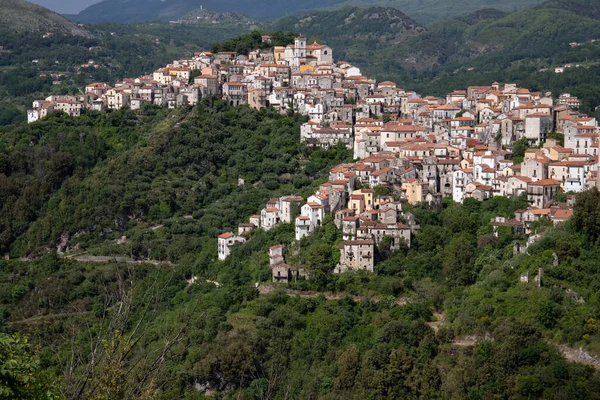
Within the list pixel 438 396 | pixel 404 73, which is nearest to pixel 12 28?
pixel 404 73

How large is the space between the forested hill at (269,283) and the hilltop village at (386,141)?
72 cm

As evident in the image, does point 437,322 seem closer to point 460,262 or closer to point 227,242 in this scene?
point 460,262

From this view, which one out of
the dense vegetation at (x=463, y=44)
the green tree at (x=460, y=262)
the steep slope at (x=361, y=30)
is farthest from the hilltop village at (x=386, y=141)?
the steep slope at (x=361, y=30)

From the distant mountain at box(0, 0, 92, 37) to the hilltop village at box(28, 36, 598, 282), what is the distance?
60029 millimetres

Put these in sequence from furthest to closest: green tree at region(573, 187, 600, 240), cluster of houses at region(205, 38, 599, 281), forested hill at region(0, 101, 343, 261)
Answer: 1. forested hill at region(0, 101, 343, 261)
2. cluster of houses at region(205, 38, 599, 281)
3. green tree at region(573, 187, 600, 240)

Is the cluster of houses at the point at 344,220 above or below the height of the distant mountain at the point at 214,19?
below

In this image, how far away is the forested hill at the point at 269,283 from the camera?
29.1m

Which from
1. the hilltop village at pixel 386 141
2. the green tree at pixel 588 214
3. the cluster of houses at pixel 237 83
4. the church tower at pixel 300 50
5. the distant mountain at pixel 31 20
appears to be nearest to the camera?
the green tree at pixel 588 214

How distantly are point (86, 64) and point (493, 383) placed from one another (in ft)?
274

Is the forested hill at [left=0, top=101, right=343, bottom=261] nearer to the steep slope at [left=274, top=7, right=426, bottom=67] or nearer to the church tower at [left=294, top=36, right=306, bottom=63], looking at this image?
the church tower at [left=294, top=36, right=306, bottom=63]

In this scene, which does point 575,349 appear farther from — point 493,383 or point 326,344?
point 326,344

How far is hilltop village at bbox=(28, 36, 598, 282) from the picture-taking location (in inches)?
1458

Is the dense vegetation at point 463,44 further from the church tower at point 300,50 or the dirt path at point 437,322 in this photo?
the dirt path at point 437,322

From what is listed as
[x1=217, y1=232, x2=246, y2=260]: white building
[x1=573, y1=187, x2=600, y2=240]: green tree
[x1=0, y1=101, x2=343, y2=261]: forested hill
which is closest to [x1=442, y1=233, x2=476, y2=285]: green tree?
[x1=573, y1=187, x2=600, y2=240]: green tree
